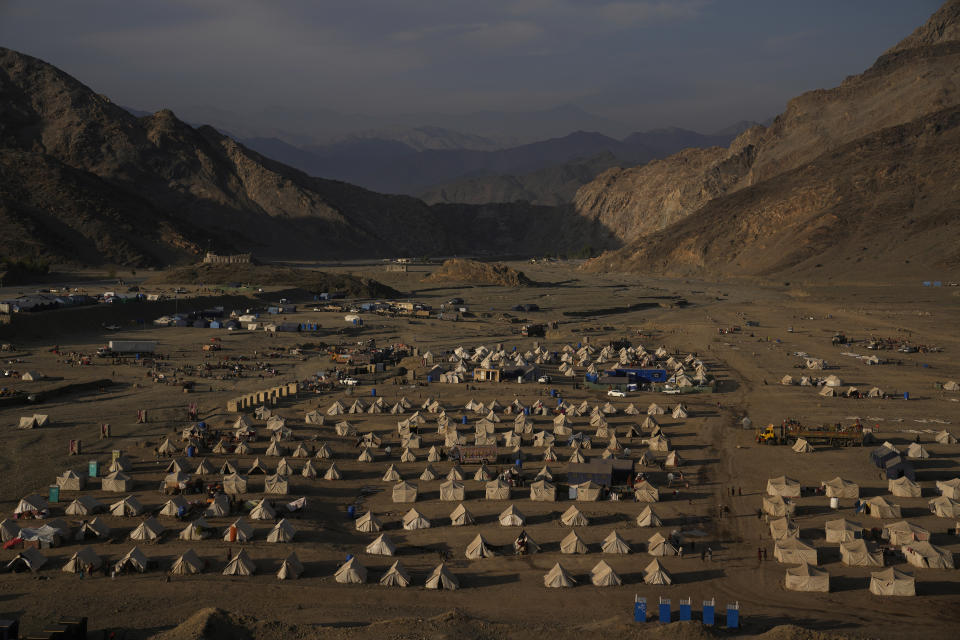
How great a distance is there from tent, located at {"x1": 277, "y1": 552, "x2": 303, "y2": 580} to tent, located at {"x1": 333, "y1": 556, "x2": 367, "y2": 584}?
A: 107 centimetres

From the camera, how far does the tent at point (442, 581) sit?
73.3 feet

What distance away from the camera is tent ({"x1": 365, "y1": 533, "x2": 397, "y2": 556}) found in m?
24.8

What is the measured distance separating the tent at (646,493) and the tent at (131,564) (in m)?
16.2

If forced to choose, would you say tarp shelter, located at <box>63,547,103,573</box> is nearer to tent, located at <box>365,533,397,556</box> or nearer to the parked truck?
tent, located at <box>365,533,397,556</box>

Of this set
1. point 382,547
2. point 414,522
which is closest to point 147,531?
point 382,547

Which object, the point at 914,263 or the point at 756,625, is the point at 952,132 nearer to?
the point at 914,263

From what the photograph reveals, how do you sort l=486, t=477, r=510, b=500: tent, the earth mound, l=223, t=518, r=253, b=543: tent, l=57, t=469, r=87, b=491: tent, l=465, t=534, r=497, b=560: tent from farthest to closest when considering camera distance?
the earth mound < l=486, t=477, r=510, b=500: tent < l=57, t=469, r=87, b=491: tent < l=223, t=518, r=253, b=543: tent < l=465, t=534, r=497, b=560: tent

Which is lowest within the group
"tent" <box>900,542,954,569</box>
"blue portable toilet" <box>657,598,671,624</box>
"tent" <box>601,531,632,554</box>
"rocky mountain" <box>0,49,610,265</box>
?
"tent" <box>601,531,632,554</box>

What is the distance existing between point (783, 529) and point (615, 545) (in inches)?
213

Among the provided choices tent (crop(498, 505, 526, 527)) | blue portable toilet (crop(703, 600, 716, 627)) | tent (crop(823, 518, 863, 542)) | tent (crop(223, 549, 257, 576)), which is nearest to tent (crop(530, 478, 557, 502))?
tent (crop(498, 505, 526, 527))

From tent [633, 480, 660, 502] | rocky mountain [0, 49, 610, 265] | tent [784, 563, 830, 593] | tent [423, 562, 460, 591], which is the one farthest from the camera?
rocky mountain [0, 49, 610, 265]

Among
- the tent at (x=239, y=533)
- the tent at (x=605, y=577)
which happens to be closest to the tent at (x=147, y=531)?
the tent at (x=239, y=533)

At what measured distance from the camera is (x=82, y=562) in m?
22.8

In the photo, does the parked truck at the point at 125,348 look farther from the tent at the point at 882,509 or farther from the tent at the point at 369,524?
the tent at the point at 882,509
